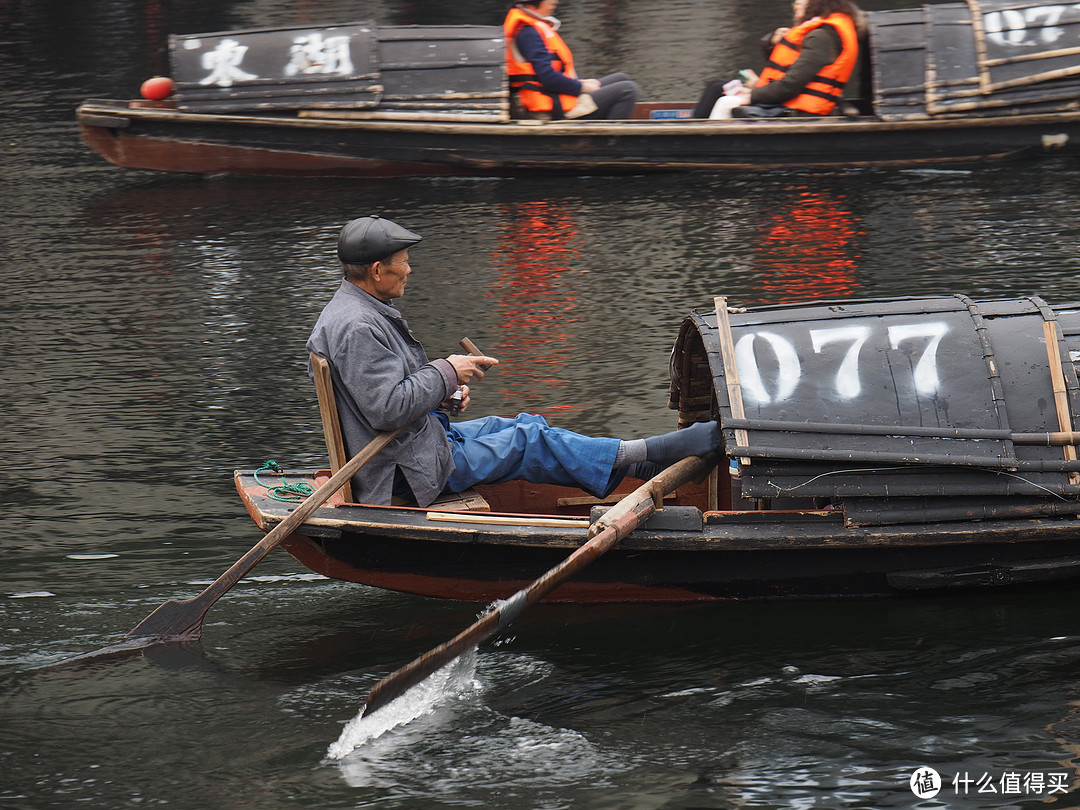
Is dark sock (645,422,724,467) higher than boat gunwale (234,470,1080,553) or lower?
higher

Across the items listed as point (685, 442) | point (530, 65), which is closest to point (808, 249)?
point (530, 65)

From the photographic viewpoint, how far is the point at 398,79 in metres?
11.6

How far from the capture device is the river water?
14.8 ft

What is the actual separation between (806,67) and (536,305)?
3.58 m

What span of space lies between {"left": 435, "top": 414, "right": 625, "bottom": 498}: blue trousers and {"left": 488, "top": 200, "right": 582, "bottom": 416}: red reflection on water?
201cm

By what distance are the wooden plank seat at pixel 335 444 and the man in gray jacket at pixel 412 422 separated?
4 centimetres

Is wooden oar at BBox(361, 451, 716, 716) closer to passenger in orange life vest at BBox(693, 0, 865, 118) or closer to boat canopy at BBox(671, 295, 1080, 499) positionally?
boat canopy at BBox(671, 295, 1080, 499)

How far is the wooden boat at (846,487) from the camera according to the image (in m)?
4.88

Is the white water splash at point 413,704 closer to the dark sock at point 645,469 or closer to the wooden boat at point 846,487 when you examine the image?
the wooden boat at point 846,487

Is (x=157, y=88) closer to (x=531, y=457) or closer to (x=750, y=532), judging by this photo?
(x=531, y=457)

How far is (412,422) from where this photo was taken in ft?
16.3

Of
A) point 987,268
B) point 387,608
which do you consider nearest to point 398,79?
point 987,268

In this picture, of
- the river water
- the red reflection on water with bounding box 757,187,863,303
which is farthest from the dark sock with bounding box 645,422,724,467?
the red reflection on water with bounding box 757,187,863,303

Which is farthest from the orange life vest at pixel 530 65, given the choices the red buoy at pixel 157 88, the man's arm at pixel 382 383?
the man's arm at pixel 382 383
